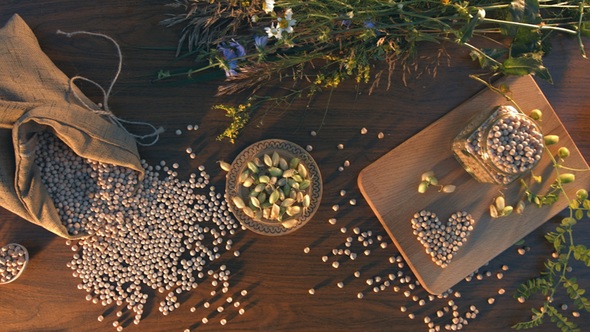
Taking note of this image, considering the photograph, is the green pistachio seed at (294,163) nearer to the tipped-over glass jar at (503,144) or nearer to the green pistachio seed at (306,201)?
the green pistachio seed at (306,201)

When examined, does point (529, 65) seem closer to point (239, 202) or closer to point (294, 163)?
point (294, 163)

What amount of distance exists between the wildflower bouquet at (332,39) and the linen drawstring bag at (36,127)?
18cm

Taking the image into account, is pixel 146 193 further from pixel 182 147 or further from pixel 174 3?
pixel 174 3

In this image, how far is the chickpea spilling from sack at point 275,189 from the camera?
937 mm

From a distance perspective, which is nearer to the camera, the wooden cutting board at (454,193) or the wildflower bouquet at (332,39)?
the wildflower bouquet at (332,39)

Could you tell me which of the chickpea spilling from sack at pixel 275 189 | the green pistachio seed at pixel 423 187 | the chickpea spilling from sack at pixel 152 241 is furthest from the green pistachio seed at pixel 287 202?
the green pistachio seed at pixel 423 187

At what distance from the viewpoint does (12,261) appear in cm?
94

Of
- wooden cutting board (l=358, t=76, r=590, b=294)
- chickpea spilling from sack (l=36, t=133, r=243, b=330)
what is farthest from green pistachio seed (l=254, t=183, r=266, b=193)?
wooden cutting board (l=358, t=76, r=590, b=294)

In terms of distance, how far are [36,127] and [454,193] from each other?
90 centimetres

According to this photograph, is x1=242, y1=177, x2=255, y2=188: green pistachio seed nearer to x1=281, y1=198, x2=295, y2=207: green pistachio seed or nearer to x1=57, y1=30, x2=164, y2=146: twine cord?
x1=281, y1=198, x2=295, y2=207: green pistachio seed

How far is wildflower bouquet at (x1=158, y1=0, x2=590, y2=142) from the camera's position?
0.86 meters

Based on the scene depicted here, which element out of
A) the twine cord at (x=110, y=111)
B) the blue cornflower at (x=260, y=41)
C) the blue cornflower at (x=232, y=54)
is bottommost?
the twine cord at (x=110, y=111)

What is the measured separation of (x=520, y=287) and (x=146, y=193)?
0.87 m

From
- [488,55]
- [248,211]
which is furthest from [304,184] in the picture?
[488,55]
